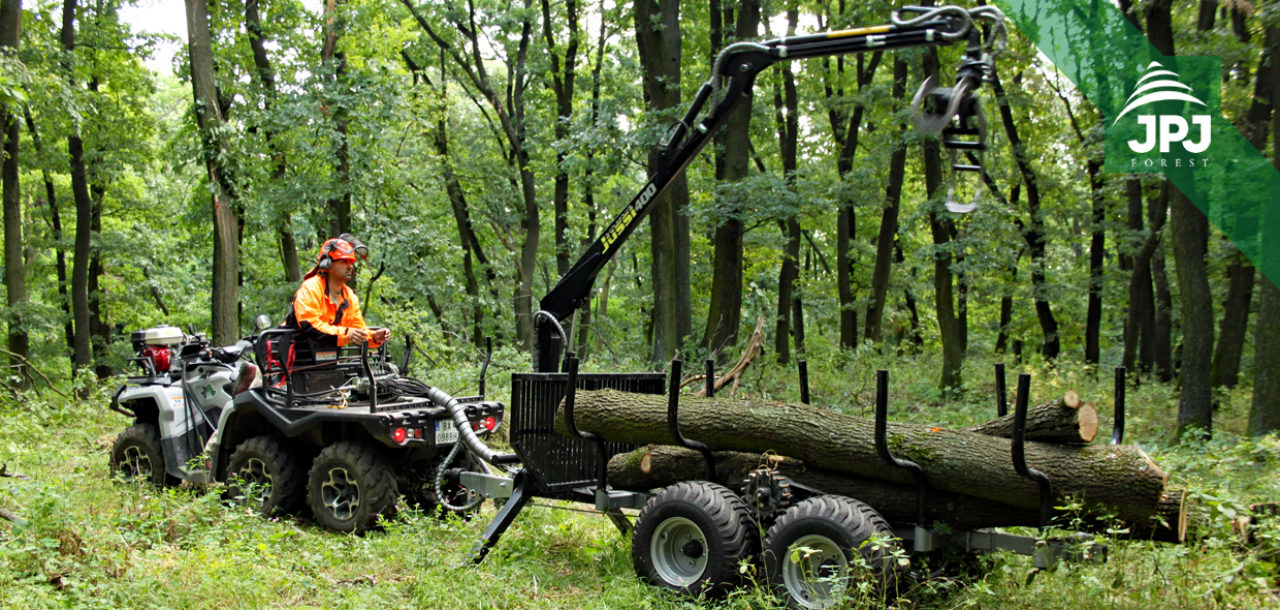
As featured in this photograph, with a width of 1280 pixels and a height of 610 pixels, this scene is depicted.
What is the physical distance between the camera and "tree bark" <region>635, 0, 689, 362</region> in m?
14.5

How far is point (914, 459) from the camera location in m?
5.20

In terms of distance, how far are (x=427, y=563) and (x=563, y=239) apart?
64.3 ft

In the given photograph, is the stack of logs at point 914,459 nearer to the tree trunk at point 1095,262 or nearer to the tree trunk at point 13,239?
the tree trunk at point 1095,262

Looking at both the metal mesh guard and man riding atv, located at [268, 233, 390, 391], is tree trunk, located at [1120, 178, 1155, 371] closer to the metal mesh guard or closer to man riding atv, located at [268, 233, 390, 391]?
the metal mesh guard

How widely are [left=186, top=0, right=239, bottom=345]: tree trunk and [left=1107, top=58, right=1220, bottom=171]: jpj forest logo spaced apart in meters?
12.3

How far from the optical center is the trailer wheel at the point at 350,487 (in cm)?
720

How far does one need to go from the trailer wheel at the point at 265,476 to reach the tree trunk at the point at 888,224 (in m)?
12.5

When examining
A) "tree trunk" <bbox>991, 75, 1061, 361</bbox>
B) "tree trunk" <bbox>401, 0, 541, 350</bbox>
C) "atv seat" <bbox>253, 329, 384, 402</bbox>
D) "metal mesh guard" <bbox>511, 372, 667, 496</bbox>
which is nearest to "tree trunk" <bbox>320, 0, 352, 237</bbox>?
"tree trunk" <bbox>401, 0, 541, 350</bbox>

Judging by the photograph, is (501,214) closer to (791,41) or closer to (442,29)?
(442,29)

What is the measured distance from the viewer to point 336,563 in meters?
6.17

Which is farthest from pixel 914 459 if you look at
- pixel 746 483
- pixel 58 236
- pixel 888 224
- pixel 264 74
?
pixel 58 236

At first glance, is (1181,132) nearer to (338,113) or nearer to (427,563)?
(427,563)

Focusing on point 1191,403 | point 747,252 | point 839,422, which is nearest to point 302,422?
point 839,422

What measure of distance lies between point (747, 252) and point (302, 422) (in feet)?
56.8
